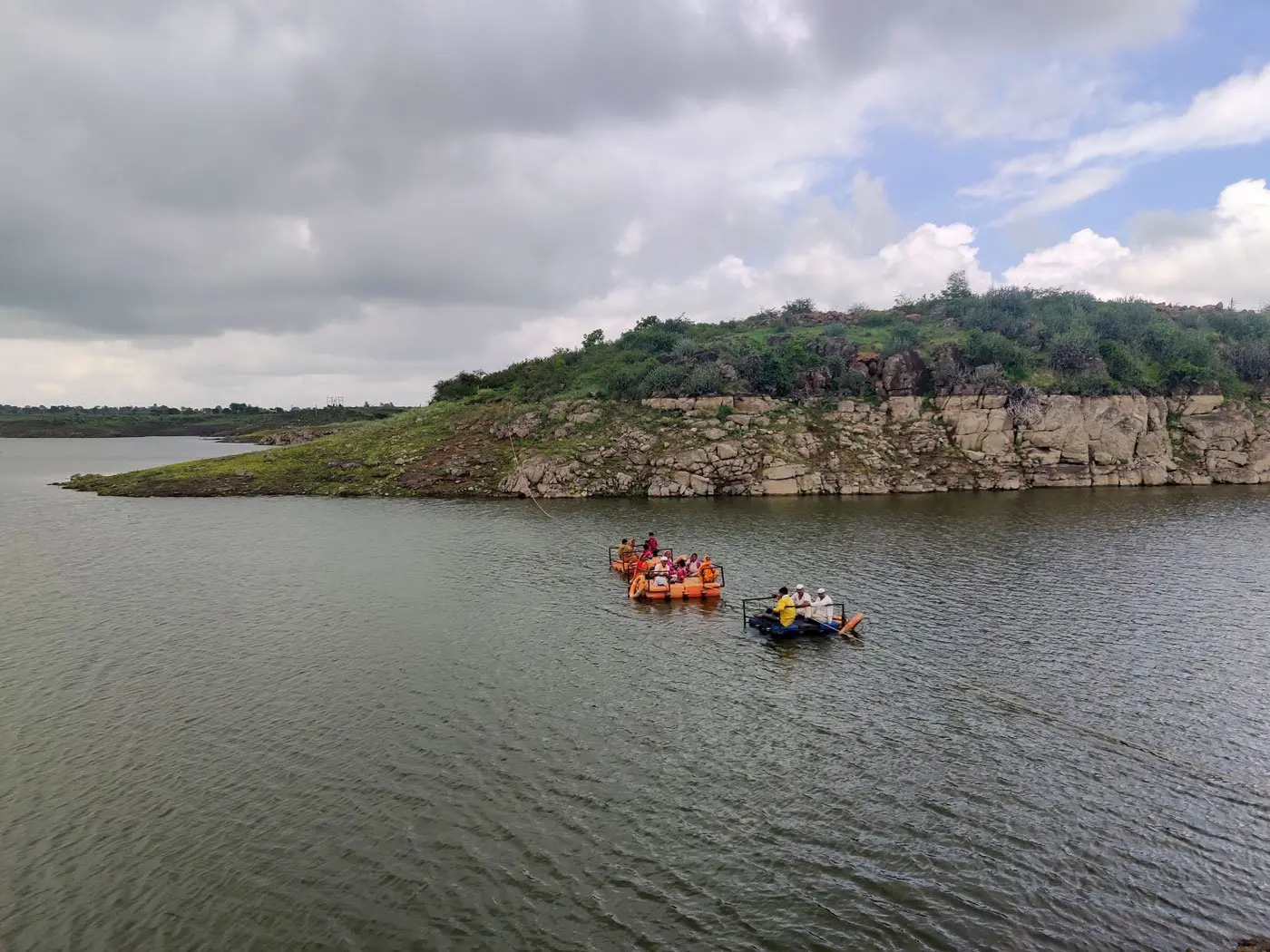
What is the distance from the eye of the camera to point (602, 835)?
1742 cm

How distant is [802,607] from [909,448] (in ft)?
175

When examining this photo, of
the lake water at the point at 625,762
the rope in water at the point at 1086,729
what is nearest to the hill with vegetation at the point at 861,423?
the lake water at the point at 625,762

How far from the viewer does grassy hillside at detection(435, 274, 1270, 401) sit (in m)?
85.2

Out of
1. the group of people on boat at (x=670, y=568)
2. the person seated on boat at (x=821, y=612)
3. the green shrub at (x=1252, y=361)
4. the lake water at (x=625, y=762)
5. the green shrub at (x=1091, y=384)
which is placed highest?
the green shrub at (x=1252, y=361)

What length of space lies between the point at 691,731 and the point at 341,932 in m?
11.6

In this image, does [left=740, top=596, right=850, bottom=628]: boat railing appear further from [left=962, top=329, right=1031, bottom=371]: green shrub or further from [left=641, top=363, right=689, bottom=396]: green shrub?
[left=962, top=329, right=1031, bottom=371]: green shrub

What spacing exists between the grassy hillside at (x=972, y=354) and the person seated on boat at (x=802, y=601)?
181 feet

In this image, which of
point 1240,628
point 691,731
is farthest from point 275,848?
point 1240,628

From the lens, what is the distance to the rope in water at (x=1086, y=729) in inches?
772

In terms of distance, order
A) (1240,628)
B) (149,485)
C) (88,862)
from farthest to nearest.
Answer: (149,485)
(1240,628)
(88,862)

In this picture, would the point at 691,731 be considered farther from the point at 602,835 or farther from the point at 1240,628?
the point at 1240,628

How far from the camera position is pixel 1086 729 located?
74.4ft

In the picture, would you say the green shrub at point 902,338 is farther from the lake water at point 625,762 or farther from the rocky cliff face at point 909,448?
the lake water at point 625,762

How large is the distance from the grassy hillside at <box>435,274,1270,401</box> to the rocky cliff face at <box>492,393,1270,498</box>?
317 centimetres
